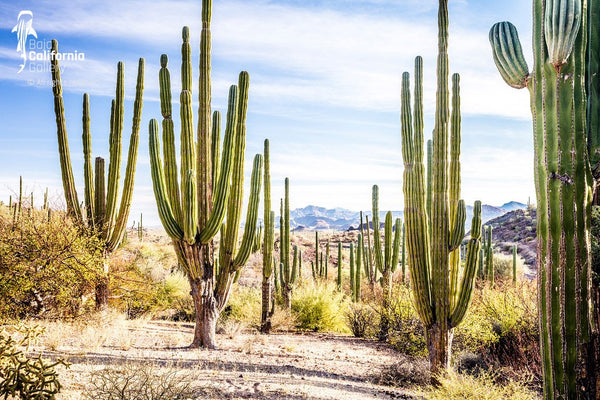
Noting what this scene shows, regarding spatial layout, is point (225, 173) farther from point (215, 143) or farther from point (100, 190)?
point (100, 190)

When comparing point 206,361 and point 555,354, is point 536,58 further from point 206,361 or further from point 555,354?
point 206,361

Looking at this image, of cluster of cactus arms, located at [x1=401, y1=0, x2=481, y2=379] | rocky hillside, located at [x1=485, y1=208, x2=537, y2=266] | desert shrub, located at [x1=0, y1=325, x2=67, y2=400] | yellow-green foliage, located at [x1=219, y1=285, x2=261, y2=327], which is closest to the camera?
desert shrub, located at [x1=0, y1=325, x2=67, y2=400]

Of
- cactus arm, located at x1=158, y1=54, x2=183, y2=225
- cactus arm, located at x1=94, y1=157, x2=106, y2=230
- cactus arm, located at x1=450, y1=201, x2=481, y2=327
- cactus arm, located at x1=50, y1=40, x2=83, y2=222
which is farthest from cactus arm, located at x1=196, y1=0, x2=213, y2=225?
cactus arm, located at x1=450, y1=201, x2=481, y2=327

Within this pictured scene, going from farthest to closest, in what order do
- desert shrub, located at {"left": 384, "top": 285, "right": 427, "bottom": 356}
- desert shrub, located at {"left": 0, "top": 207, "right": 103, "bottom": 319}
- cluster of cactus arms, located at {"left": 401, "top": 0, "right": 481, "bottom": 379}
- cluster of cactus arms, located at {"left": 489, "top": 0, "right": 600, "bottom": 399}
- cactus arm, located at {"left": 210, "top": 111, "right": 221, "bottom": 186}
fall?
1. cactus arm, located at {"left": 210, "top": 111, "right": 221, "bottom": 186}
2. desert shrub, located at {"left": 384, "top": 285, "right": 427, "bottom": 356}
3. desert shrub, located at {"left": 0, "top": 207, "right": 103, "bottom": 319}
4. cluster of cactus arms, located at {"left": 401, "top": 0, "right": 481, "bottom": 379}
5. cluster of cactus arms, located at {"left": 489, "top": 0, "right": 600, "bottom": 399}

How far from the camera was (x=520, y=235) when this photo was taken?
131ft

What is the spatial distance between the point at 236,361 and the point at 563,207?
21.3ft

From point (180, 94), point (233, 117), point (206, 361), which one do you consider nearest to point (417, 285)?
point (206, 361)

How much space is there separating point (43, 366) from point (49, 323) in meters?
5.34

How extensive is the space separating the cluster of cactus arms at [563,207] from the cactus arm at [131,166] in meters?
10.5

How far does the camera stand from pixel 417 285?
24.8ft

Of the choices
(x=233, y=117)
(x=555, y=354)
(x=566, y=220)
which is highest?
(x=233, y=117)

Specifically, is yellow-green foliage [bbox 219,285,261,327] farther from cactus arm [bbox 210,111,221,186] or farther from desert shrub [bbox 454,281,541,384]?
desert shrub [bbox 454,281,541,384]

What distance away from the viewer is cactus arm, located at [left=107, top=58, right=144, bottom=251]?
12219mm

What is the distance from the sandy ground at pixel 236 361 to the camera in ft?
22.1
